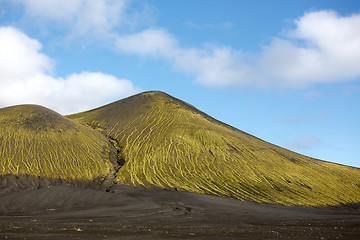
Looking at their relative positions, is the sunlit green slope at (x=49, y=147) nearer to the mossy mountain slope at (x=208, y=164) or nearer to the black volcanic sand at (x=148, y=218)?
the mossy mountain slope at (x=208, y=164)

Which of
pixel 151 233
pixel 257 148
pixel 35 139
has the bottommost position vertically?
pixel 151 233

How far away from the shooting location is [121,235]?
17484mm

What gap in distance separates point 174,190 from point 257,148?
92.1 ft

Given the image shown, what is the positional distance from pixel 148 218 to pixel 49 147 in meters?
32.7

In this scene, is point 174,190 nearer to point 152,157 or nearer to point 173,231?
point 152,157

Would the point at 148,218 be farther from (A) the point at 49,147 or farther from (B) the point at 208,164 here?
(A) the point at 49,147

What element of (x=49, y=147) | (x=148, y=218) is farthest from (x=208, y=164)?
(x=148, y=218)

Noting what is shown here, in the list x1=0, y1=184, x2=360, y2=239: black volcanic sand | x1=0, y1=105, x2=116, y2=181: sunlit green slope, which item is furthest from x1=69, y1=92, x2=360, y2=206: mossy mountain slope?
x1=0, y1=184, x2=360, y2=239: black volcanic sand

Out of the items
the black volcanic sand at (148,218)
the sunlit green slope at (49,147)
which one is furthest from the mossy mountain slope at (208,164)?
the black volcanic sand at (148,218)

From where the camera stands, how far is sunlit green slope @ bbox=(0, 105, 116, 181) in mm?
47781

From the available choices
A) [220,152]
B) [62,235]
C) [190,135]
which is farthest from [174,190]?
[62,235]

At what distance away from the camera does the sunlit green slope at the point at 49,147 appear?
4778cm

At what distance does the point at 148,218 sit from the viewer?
26875 millimetres

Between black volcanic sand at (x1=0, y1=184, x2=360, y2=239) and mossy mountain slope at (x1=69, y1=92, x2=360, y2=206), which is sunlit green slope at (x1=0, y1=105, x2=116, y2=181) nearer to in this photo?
mossy mountain slope at (x1=69, y1=92, x2=360, y2=206)
